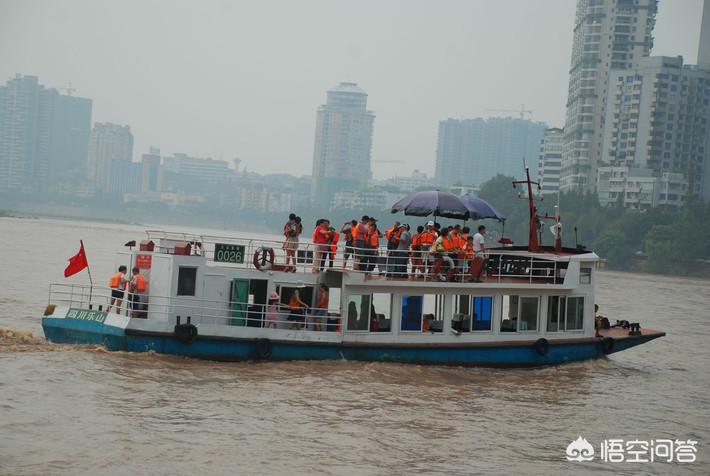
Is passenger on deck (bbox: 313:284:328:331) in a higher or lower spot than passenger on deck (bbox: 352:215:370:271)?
lower

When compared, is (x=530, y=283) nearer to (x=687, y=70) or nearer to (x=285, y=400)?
(x=285, y=400)

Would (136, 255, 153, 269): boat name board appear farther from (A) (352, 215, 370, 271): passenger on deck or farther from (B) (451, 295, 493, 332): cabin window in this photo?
(B) (451, 295, 493, 332): cabin window

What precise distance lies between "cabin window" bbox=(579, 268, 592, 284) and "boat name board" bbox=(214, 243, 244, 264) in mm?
7697

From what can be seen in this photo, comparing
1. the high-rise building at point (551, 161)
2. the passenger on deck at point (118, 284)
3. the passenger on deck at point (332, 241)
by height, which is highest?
the high-rise building at point (551, 161)

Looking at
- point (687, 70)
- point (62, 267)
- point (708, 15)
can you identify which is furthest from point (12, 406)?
point (708, 15)

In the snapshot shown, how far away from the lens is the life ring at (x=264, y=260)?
19.4m

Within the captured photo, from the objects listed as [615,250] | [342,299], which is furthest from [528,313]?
[615,250]

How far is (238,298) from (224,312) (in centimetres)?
40

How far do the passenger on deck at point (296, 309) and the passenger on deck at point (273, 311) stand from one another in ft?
0.91

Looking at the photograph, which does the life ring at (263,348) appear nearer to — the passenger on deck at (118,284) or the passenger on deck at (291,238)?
the passenger on deck at (291,238)

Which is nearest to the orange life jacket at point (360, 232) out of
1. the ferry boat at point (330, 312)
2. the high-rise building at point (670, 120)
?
the ferry boat at point (330, 312)

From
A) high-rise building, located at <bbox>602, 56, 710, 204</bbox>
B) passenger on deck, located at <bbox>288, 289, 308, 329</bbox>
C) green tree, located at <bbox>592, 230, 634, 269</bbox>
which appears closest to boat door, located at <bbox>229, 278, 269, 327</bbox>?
passenger on deck, located at <bbox>288, 289, 308, 329</bbox>

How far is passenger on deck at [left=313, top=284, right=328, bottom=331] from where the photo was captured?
64.6ft

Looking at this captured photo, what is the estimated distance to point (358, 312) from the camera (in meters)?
19.9
